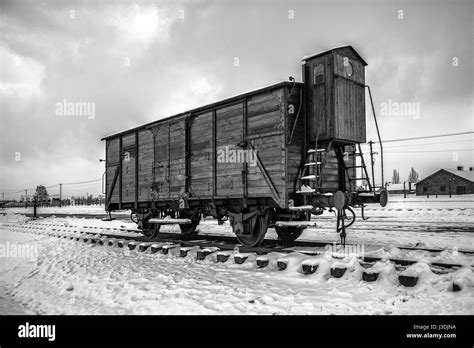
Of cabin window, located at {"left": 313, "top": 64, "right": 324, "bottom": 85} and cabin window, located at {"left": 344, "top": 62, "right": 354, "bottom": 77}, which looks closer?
cabin window, located at {"left": 313, "top": 64, "right": 324, "bottom": 85}

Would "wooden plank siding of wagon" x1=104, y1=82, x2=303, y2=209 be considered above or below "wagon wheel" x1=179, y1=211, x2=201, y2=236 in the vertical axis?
above

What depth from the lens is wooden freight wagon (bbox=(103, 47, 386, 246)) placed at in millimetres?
8617

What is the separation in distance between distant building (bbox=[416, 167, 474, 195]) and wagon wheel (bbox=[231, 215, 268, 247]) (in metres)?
54.3

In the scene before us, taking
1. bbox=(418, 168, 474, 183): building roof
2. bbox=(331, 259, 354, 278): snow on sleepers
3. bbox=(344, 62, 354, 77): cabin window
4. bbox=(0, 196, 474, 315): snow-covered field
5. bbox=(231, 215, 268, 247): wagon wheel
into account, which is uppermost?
bbox=(344, 62, 354, 77): cabin window

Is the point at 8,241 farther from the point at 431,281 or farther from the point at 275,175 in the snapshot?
the point at 431,281

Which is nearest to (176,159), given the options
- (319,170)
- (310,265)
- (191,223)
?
(191,223)

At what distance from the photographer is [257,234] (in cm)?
935

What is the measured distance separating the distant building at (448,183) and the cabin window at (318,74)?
53.9m

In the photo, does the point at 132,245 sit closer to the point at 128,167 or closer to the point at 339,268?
the point at 128,167

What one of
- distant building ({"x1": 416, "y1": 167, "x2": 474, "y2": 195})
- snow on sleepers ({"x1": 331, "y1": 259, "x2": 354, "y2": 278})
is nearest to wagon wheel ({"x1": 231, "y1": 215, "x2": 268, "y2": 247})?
snow on sleepers ({"x1": 331, "y1": 259, "x2": 354, "y2": 278})

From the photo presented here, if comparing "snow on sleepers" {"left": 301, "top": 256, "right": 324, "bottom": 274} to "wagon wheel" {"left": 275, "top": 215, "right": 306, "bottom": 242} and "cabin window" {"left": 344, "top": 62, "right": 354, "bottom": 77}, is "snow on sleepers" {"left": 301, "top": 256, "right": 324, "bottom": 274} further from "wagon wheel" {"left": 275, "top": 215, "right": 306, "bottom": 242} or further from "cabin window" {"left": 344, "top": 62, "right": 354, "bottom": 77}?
"cabin window" {"left": 344, "top": 62, "right": 354, "bottom": 77}
